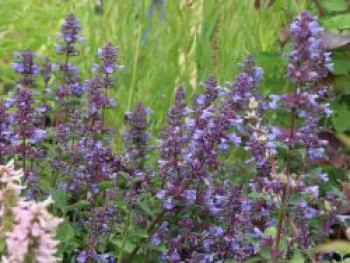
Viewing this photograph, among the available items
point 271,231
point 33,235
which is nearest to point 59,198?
point 271,231

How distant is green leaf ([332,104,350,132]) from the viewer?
12.8ft

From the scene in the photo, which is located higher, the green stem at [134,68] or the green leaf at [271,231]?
the green stem at [134,68]

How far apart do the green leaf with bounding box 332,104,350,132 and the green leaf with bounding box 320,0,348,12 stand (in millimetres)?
446

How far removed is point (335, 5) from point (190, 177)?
1.63m

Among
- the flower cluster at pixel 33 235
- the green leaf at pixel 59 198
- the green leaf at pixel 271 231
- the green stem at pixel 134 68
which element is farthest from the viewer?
the green stem at pixel 134 68

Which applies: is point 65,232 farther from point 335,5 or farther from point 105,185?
point 335,5

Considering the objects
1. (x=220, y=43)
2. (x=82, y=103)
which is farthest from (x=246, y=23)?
(x=82, y=103)

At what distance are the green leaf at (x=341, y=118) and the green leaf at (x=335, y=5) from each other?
0.45 metres

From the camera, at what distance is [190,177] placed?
269cm

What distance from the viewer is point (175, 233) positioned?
285cm

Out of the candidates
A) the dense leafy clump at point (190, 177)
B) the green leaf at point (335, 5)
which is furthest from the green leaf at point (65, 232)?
the green leaf at point (335, 5)

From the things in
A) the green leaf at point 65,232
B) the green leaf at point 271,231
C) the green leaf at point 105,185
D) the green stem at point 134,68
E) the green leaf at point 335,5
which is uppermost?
the green leaf at point 335,5

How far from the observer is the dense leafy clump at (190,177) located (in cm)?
246

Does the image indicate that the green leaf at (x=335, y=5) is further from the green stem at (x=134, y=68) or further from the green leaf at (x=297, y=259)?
the green leaf at (x=297, y=259)
